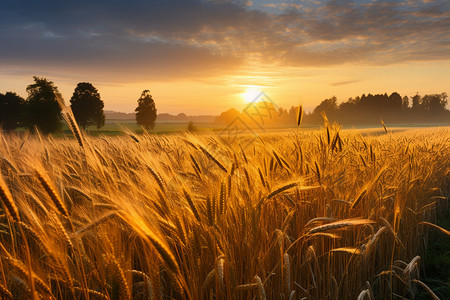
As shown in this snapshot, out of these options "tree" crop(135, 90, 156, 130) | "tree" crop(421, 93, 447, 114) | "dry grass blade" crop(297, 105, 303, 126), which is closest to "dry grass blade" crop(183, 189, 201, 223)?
"dry grass blade" crop(297, 105, 303, 126)

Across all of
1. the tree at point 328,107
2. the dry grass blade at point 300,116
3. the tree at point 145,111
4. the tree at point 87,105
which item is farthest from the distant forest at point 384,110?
the dry grass blade at point 300,116

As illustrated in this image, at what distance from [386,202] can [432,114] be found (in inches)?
3693

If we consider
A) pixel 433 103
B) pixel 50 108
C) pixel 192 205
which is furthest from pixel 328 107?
pixel 192 205

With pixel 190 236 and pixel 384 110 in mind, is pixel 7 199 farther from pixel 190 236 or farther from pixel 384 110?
pixel 384 110

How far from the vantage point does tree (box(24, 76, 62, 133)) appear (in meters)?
38.7

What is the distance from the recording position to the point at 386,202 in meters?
3.11

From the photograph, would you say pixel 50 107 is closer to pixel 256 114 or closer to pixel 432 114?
pixel 256 114

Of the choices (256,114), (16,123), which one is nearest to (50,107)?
(16,123)

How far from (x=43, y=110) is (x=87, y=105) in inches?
345

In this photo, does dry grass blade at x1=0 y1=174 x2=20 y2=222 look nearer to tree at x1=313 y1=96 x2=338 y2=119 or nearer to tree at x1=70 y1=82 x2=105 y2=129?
tree at x1=70 y1=82 x2=105 y2=129

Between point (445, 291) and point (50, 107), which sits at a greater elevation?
point (50, 107)

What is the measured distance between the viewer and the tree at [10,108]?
49594 mm

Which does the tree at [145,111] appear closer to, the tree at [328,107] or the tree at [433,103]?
the tree at [328,107]

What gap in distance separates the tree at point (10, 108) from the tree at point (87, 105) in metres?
9.87
